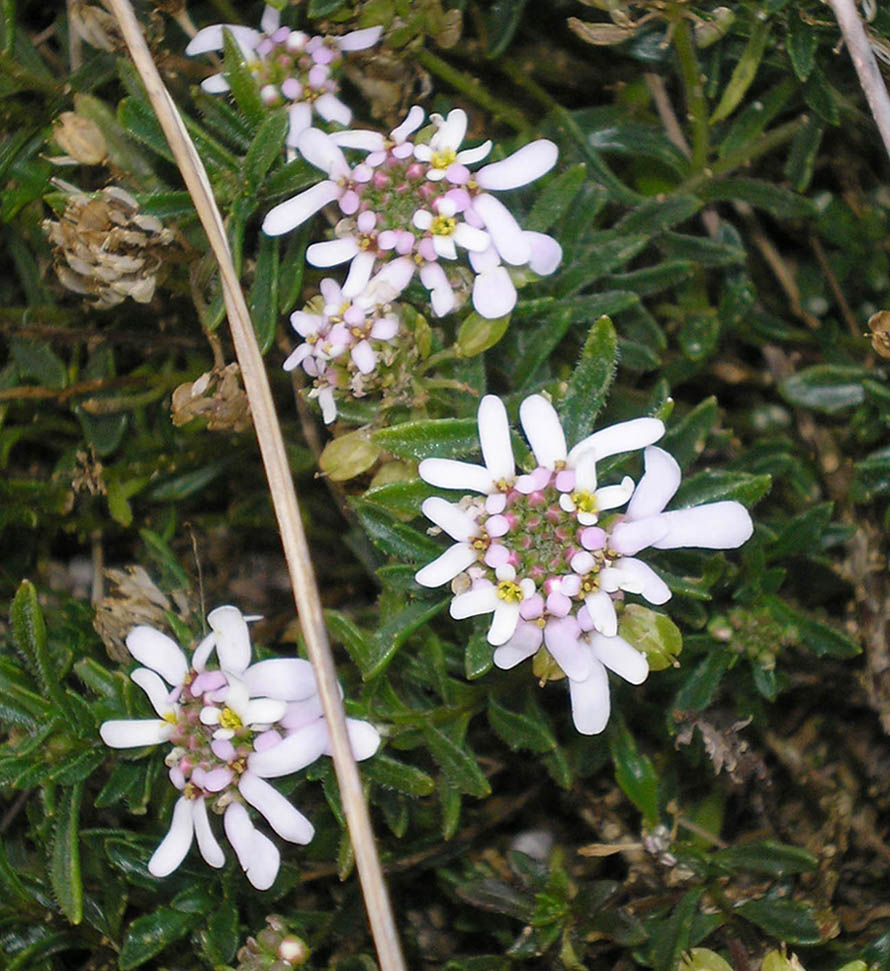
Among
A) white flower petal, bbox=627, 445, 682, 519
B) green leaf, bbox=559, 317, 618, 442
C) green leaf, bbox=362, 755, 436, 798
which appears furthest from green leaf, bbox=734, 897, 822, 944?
green leaf, bbox=559, 317, 618, 442

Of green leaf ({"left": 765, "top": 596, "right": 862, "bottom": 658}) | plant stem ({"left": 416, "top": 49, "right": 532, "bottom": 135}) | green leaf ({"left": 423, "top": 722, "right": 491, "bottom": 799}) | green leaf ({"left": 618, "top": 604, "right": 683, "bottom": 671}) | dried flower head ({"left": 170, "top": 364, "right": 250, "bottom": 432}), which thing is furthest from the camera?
plant stem ({"left": 416, "top": 49, "right": 532, "bottom": 135})

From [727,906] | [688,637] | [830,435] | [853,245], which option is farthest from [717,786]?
[853,245]

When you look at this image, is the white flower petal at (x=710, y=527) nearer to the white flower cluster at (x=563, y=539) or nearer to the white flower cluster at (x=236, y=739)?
the white flower cluster at (x=563, y=539)

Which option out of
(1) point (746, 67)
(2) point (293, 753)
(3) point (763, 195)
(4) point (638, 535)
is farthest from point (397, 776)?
(1) point (746, 67)

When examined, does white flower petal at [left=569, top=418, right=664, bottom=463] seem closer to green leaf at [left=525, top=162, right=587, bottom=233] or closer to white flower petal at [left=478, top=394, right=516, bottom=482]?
white flower petal at [left=478, top=394, right=516, bottom=482]

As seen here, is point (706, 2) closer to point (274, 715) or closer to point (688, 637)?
point (688, 637)

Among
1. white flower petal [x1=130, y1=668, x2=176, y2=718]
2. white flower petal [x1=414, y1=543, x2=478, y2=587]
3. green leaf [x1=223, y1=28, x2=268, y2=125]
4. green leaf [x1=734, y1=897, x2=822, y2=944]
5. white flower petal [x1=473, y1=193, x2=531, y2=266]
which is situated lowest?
green leaf [x1=734, y1=897, x2=822, y2=944]
